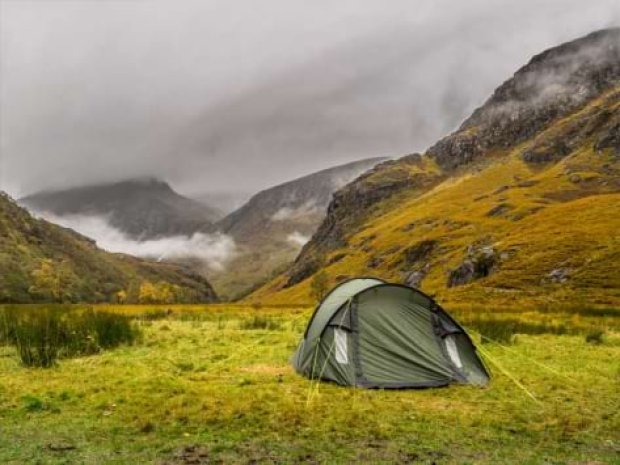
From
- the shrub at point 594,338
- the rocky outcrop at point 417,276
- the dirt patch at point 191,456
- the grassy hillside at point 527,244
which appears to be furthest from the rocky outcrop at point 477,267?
the dirt patch at point 191,456

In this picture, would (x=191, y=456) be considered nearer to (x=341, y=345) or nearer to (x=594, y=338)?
(x=341, y=345)

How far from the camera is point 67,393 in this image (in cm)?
1578

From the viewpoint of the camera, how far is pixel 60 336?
75.0 feet

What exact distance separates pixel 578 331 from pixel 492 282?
59897 mm

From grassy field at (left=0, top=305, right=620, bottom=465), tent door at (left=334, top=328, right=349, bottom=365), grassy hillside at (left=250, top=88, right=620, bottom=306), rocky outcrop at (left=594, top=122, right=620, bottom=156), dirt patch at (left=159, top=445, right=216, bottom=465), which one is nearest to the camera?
dirt patch at (left=159, top=445, right=216, bottom=465)

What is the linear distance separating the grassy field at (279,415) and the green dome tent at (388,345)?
2.07 ft

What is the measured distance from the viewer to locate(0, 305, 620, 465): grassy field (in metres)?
11.3

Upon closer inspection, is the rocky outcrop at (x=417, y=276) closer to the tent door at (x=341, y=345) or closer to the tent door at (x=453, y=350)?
the tent door at (x=453, y=350)

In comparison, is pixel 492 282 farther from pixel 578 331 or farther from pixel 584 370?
pixel 584 370

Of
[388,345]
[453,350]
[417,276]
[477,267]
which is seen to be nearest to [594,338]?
[453,350]

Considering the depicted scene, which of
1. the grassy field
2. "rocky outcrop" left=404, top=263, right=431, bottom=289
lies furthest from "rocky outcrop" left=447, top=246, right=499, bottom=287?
the grassy field

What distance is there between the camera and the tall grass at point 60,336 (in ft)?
66.9

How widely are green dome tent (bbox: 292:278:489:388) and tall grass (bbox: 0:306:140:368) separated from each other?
28.3ft

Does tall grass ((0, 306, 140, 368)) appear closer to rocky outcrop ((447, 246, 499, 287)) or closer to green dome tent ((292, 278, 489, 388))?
→ green dome tent ((292, 278, 489, 388))
